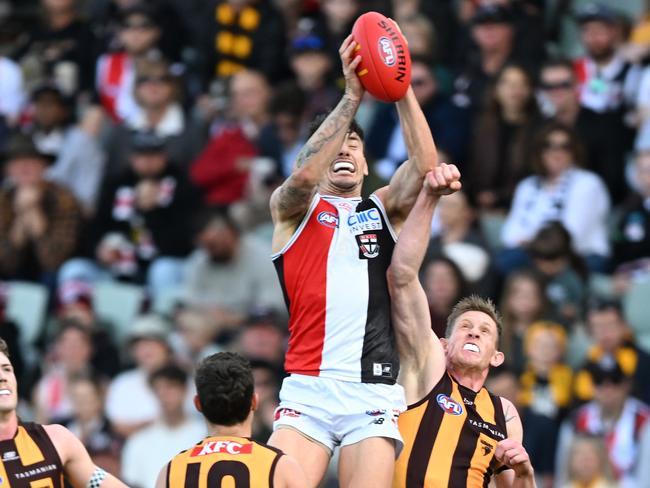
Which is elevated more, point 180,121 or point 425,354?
point 180,121

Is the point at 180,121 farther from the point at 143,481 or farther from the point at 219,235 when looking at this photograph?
the point at 143,481

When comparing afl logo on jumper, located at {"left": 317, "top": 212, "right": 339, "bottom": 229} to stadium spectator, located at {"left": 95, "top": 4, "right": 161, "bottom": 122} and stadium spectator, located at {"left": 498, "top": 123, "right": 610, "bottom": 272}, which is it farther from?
stadium spectator, located at {"left": 95, "top": 4, "right": 161, "bottom": 122}

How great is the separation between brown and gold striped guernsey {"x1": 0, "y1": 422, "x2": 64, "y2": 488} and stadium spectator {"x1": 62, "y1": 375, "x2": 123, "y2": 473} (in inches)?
207

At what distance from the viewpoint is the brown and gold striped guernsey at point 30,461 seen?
743 cm

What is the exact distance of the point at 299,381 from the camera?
800 cm

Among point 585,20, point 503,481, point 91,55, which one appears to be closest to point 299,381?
point 503,481

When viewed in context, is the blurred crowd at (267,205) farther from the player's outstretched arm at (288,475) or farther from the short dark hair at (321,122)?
the player's outstretched arm at (288,475)

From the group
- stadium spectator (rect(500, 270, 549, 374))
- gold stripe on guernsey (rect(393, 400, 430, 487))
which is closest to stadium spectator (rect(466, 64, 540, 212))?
stadium spectator (rect(500, 270, 549, 374))

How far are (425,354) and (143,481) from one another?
4.91 m

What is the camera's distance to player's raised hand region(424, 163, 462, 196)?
784 cm

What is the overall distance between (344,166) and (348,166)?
19 mm

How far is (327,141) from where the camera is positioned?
25.8 ft

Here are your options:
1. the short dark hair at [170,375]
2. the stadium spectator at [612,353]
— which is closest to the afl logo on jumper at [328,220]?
the stadium spectator at [612,353]

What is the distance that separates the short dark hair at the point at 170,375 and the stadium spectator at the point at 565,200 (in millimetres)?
2564
